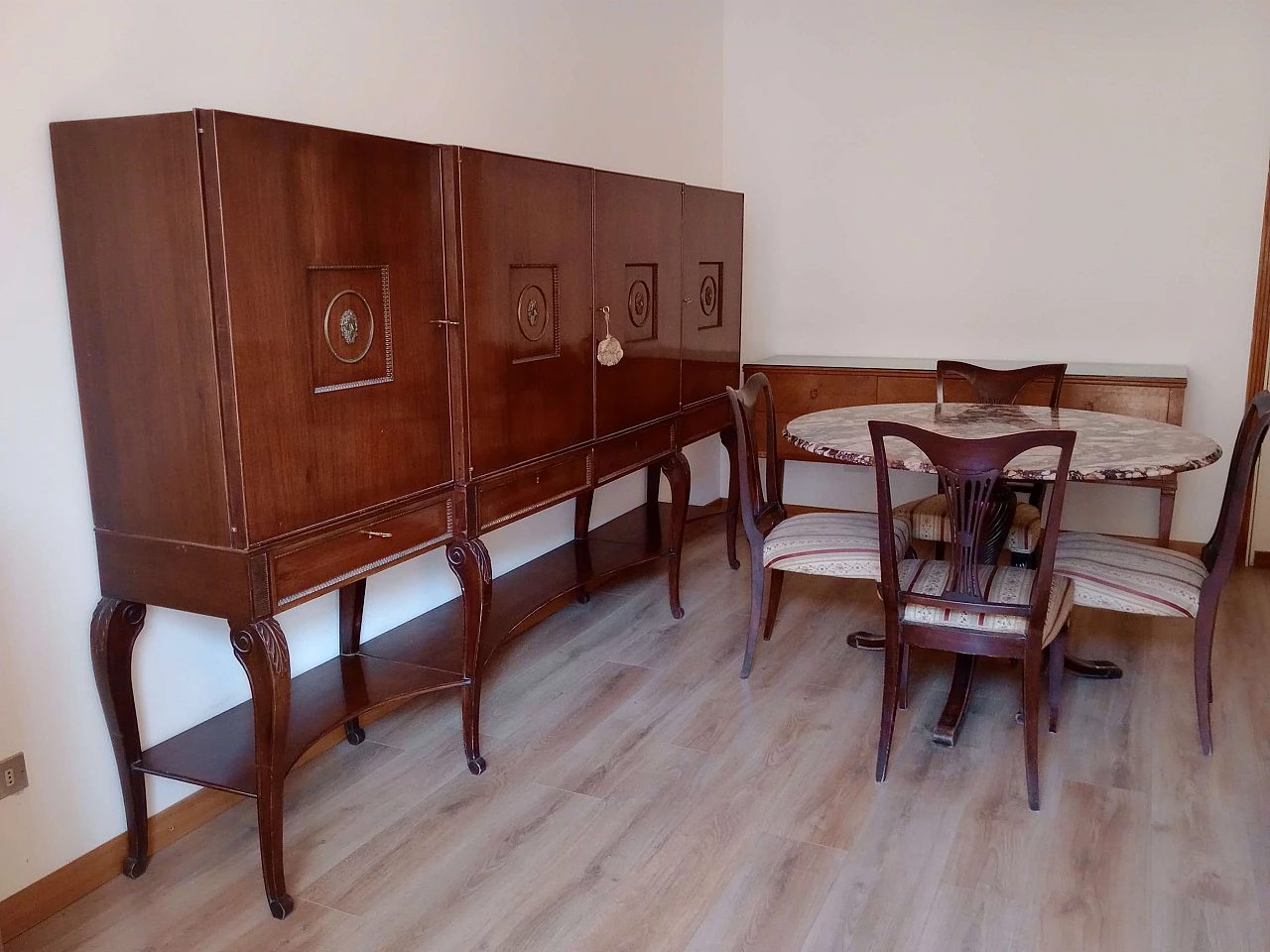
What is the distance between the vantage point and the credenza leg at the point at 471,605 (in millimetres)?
2490

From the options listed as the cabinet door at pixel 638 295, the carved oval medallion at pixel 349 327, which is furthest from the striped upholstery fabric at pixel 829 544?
the carved oval medallion at pixel 349 327

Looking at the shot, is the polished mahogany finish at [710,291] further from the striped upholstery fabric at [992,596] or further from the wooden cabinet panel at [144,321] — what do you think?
the wooden cabinet panel at [144,321]

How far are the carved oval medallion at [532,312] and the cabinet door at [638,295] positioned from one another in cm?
30

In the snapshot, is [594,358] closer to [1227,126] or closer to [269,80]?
[269,80]

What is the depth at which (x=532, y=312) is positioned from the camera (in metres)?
2.65

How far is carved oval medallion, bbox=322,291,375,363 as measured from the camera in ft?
6.64

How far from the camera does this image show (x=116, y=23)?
202 cm

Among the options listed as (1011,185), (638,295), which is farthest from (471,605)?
(1011,185)

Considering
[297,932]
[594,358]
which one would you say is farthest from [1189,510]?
[297,932]

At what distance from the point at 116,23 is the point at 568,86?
1.85m

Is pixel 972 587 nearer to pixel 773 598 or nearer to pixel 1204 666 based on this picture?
pixel 1204 666

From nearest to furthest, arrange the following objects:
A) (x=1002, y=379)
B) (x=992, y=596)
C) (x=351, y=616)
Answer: (x=992, y=596)
(x=351, y=616)
(x=1002, y=379)

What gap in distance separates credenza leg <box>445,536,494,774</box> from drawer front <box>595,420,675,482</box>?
65cm

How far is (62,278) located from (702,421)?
7.47ft
